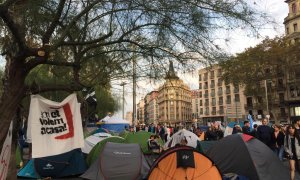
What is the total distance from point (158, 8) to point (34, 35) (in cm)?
304

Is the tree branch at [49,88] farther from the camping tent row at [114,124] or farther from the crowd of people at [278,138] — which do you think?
the camping tent row at [114,124]

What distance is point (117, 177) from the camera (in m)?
10.8

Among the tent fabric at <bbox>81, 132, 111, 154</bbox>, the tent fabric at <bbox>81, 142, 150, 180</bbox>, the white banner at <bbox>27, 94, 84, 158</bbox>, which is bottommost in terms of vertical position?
the tent fabric at <bbox>81, 142, 150, 180</bbox>

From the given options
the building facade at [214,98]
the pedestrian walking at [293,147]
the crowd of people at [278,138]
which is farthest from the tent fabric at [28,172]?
the building facade at [214,98]

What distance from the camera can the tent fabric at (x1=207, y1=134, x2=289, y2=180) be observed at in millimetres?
→ 9781

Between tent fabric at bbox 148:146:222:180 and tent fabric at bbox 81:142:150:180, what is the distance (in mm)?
2595

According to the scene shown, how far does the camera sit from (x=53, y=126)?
7074mm

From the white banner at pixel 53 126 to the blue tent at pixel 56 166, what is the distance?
5.36m

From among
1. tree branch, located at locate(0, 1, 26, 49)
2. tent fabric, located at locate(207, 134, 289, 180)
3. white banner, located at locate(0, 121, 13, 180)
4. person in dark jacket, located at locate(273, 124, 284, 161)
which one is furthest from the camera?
person in dark jacket, located at locate(273, 124, 284, 161)

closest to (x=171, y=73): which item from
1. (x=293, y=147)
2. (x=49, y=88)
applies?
(x=49, y=88)

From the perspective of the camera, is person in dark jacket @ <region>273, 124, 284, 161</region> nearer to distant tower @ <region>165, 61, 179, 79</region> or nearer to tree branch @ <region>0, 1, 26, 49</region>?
distant tower @ <region>165, 61, 179, 79</region>

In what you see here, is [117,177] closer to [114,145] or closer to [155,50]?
[114,145]

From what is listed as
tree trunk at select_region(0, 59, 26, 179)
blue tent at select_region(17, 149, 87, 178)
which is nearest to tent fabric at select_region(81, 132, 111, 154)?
blue tent at select_region(17, 149, 87, 178)

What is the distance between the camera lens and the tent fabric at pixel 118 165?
10.9 metres
